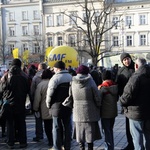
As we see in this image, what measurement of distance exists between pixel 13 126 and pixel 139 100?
3.32m

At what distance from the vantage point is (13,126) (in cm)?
736

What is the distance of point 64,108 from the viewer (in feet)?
21.2

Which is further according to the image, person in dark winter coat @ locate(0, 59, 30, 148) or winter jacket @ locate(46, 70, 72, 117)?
person in dark winter coat @ locate(0, 59, 30, 148)

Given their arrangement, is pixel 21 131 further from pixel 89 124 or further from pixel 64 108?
pixel 89 124

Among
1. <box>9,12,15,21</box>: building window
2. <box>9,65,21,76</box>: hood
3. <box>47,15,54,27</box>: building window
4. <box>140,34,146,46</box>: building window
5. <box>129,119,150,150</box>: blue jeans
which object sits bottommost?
<box>129,119,150,150</box>: blue jeans

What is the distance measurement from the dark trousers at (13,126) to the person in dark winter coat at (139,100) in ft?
9.21

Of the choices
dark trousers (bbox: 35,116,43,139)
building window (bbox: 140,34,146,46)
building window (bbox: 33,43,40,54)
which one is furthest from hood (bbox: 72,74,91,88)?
building window (bbox: 33,43,40,54)

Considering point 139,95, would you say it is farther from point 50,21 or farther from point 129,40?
point 50,21

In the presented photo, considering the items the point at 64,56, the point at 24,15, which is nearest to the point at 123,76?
the point at 64,56

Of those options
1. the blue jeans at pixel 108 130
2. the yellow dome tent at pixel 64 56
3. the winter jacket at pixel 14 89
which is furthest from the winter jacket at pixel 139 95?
the yellow dome tent at pixel 64 56

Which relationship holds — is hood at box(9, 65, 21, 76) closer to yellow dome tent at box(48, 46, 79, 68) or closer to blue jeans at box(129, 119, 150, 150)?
blue jeans at box(129, 119, 150, 150)

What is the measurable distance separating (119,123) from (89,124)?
408 cm

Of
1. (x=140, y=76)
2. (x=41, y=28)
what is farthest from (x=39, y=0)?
(x=140, y=76)

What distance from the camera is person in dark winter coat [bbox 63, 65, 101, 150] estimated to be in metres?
5.91
